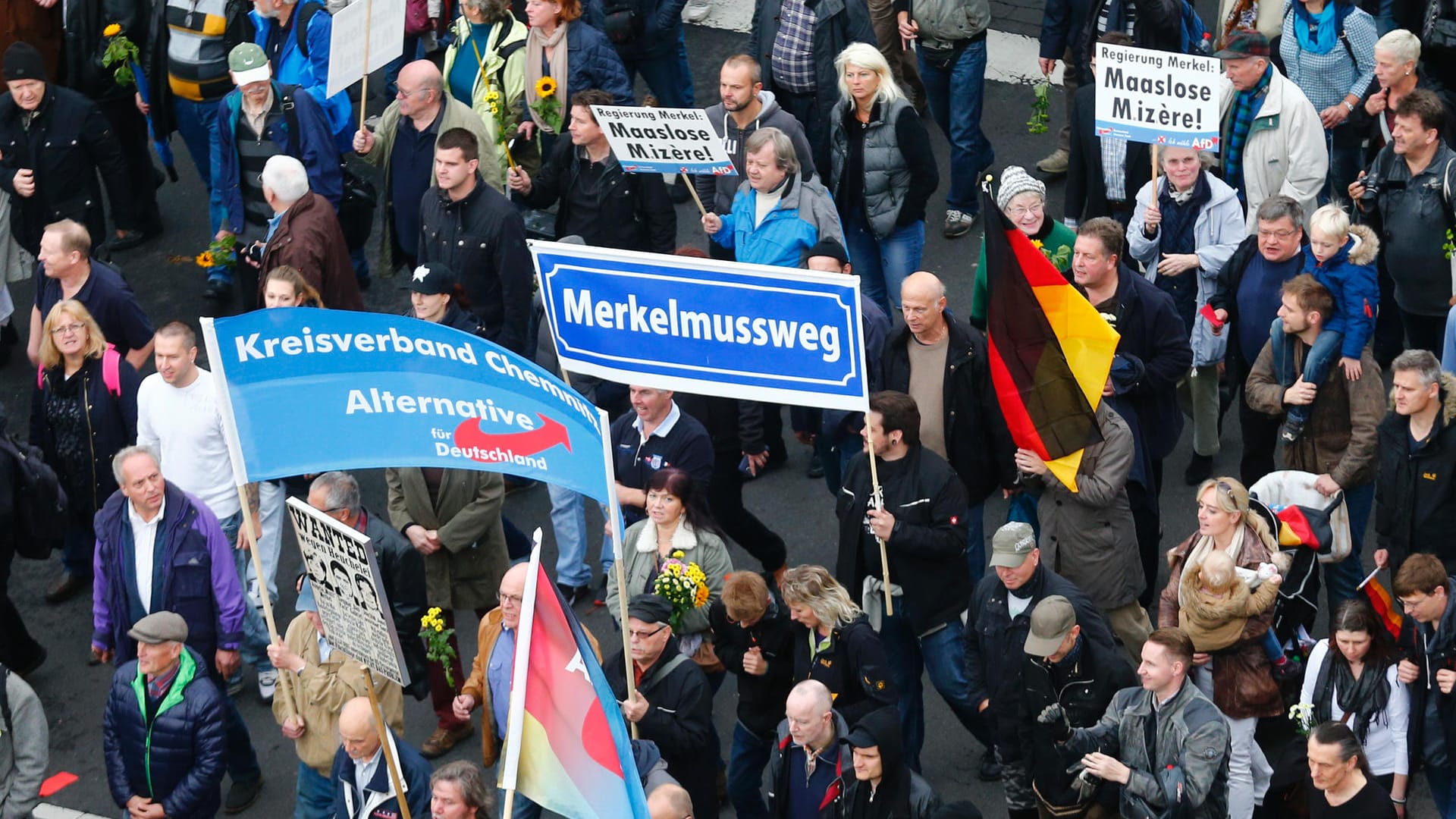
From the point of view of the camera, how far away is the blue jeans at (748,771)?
9.79 metres

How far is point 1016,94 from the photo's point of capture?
53.0 ft

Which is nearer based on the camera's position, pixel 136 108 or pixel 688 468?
pixel 688 468

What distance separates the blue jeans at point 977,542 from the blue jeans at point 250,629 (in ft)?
12.4

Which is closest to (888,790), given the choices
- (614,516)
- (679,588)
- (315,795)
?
(679,588)

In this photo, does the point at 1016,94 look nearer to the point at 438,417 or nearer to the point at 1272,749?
the point at 1272,749

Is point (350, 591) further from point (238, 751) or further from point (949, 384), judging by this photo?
point (949, 384)

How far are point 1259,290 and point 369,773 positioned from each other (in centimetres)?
525

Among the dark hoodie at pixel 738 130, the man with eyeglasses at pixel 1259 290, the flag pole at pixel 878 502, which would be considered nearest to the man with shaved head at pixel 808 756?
the flag pole at pixel 878 502

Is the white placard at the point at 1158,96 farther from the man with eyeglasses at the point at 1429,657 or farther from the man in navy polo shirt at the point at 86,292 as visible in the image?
the man in navy polo shirt at the point at 86,292

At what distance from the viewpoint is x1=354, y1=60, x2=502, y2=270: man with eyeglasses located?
13016 millimetres

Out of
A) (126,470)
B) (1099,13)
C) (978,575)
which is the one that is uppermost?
(1099,13)

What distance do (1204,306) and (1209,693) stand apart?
275 cm

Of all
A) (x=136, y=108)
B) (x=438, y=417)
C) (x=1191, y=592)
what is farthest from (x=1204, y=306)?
(x=136, y=108)

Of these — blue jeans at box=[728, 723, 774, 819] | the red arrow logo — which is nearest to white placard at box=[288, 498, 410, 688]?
the red arrow logo
